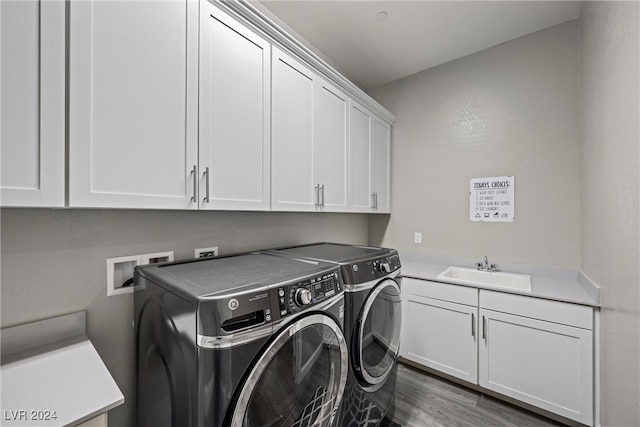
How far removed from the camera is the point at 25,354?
38.9 inches

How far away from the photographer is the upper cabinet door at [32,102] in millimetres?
774

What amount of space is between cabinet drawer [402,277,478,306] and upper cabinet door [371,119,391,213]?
2.65 ft

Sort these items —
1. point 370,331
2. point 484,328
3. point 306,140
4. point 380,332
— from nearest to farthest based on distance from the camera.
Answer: point 370,331 < point 380,332 < point 306,140 < point 484,328

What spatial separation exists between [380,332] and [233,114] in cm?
147

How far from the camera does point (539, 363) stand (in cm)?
182

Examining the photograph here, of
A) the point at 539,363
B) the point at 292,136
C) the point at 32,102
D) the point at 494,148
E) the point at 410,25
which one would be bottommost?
the point at 539,363

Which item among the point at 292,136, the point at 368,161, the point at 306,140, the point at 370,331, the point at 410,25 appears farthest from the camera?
Answer: the point at 368,161

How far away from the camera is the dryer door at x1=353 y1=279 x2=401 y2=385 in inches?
56.3

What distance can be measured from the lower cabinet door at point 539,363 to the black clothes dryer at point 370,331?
0.77m

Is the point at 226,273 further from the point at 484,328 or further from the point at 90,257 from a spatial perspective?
the point at 484,328

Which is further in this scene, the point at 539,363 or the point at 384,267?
the point at 539,363

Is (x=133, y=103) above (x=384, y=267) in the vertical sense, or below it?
above

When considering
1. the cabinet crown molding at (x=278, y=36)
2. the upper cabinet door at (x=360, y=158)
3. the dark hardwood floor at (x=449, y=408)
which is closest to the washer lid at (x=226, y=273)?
the upper cabinet door at (x=360, y=158)

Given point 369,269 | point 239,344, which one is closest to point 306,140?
point 369,269
